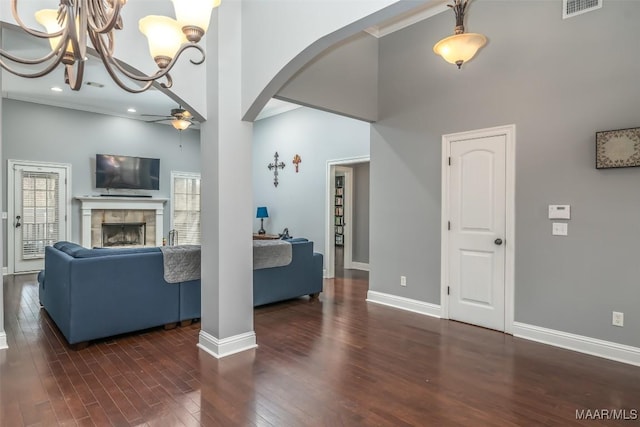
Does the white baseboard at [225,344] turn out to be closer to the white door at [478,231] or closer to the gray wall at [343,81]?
the white door at [478,231]

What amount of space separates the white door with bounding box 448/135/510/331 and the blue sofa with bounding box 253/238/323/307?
1.82 m

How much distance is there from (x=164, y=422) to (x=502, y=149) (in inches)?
148

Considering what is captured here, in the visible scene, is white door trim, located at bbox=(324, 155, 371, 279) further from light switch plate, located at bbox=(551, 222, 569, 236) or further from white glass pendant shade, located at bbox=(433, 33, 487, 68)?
light switch plate, located at bbox=(551, 222, 569, 236)

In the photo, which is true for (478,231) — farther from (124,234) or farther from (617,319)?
(124,234)

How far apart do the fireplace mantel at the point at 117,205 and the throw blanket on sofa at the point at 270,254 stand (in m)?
4.69

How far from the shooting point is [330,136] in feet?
21.8

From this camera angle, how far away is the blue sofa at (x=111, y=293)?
3.19 metres

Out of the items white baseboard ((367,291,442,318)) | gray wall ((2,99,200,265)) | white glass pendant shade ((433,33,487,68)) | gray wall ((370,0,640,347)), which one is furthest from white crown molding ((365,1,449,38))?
gray wall ((2,99,200,265))

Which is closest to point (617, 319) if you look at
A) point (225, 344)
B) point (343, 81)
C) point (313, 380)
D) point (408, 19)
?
point (313, 380)

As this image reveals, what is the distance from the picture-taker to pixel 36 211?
689cm

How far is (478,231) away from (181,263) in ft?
10.6

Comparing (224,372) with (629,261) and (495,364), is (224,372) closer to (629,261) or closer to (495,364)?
(495,364)

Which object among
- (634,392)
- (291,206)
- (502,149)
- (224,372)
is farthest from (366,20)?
(291,206)

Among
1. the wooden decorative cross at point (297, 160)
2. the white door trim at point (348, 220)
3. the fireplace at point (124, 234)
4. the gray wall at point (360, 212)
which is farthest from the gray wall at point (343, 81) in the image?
the fireplace at point (124, 234)
